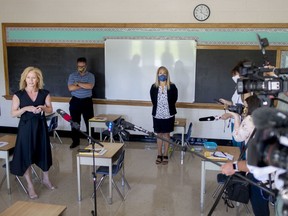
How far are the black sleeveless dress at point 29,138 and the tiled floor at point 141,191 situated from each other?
1.74 ft

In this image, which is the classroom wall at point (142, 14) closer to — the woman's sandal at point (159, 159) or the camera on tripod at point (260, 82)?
the woman's sandal at point (159, 159)

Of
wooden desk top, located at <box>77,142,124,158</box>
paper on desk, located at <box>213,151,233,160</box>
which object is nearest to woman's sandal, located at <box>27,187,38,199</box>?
wooden desk top, located at <box>77,142,124,158</box>

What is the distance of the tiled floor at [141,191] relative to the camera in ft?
13.1

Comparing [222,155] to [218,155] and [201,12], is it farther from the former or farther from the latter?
[201,12]

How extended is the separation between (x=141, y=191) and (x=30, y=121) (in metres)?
1.83

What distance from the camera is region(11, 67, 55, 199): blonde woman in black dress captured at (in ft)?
13.1

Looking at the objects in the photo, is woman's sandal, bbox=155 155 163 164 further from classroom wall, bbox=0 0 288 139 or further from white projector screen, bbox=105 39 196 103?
white projector screen, bbox=105 39 196 103

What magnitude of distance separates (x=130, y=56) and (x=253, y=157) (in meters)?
5.67

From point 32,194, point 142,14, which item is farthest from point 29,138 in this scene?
point 142,14

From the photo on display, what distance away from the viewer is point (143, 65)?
6.86 metres

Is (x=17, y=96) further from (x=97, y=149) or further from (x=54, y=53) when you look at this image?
(x=54, y=53)

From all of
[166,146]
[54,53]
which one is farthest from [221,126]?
[54,53]

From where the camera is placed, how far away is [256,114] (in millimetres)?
1389

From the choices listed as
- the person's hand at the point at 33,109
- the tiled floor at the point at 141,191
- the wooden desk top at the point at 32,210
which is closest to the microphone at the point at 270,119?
the wooden desk top at the point at 32,210
